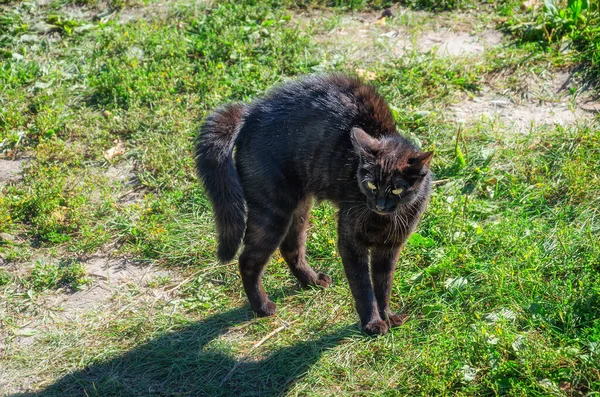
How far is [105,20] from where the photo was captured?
329 inches

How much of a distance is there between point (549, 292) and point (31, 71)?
18.6 ft

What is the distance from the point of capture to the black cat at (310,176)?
187 inches

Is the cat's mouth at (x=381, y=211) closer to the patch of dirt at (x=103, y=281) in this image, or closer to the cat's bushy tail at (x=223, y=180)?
the cat's bushy tail at (x=223, y=180)

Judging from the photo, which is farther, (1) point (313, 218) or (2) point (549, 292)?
(1) point (313, 218)

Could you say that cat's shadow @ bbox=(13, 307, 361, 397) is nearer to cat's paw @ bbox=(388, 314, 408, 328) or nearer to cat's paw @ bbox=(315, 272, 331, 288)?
cat's paw @ bbox=(388, 314, 408, 328)

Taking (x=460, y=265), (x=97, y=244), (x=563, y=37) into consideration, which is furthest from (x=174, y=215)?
(x=563, y=37)

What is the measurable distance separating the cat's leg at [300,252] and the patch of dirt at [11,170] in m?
2.78

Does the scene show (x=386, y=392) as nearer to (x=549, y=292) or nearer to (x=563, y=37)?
(x=549, y=292)

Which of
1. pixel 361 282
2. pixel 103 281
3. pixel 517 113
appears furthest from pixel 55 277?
pixel 517 113

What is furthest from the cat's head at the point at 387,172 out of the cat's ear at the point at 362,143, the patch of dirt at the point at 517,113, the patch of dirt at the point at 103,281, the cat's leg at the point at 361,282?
the patch of dirt at the point at 517,113

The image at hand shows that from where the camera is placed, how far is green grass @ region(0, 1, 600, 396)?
4.51 m

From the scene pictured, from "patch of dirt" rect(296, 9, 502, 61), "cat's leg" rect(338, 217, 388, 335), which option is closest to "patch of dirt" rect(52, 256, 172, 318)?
"cat's leg" rect(338, 217, 388, 335)

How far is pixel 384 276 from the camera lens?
4949 mm

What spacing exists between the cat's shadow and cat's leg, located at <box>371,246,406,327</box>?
0.24 metres
